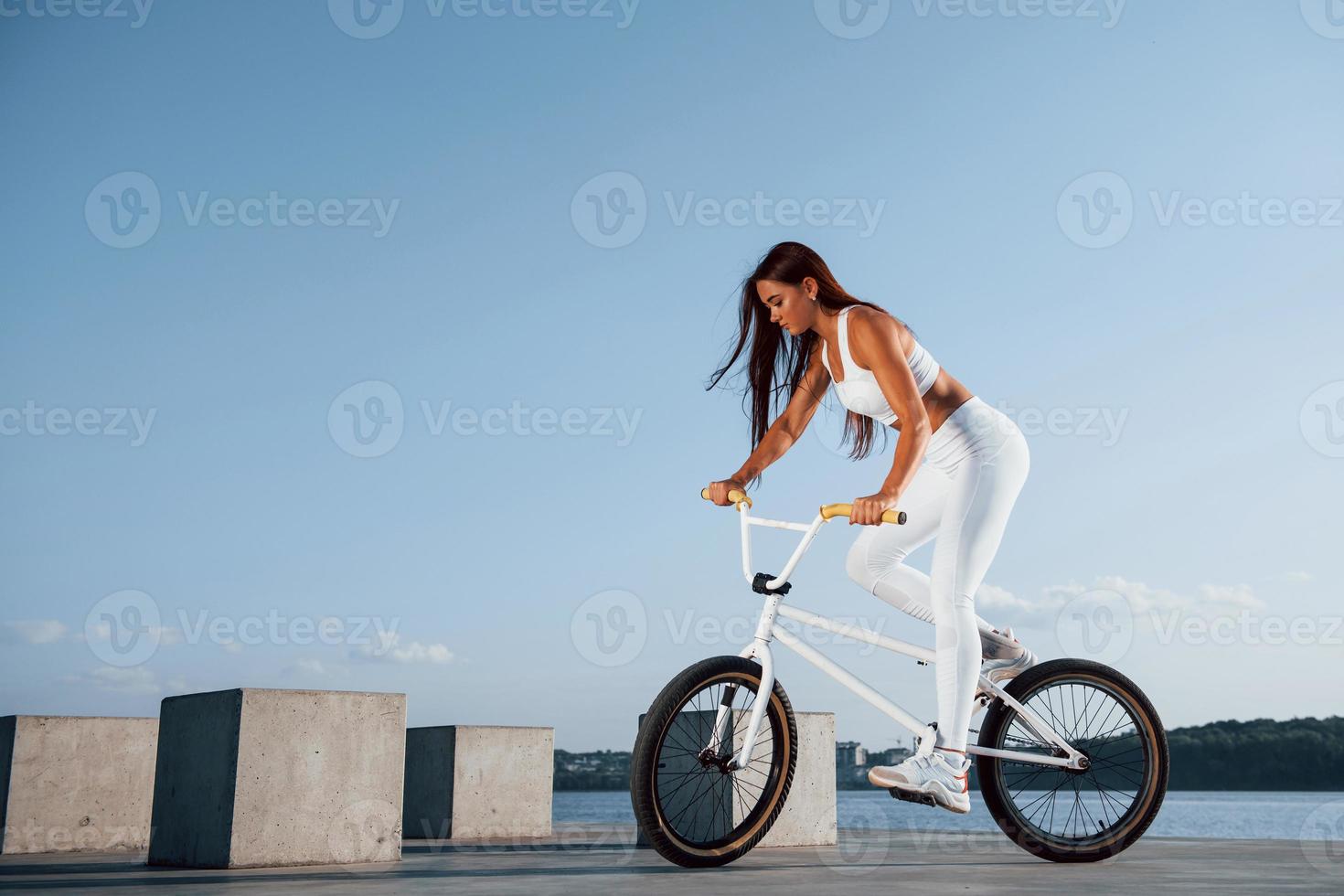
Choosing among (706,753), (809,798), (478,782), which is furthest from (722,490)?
(478,782)

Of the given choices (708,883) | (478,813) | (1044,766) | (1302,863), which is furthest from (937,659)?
(478,813)

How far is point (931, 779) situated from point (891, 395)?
177 centimetres

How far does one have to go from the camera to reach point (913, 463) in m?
5.25

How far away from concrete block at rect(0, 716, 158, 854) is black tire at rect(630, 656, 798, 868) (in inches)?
218

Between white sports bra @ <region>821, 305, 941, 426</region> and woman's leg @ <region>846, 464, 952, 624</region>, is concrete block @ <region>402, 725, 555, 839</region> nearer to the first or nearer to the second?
woman's leg @ <region>846, 464, 952, 624</region>

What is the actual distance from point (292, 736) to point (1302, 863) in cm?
542

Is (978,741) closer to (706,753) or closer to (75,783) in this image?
(706,753)

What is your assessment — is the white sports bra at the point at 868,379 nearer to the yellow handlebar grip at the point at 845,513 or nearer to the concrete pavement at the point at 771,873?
the yellow handlebar grip at the point at 845,513

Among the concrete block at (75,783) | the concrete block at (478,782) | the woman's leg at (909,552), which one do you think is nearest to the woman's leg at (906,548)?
the woman's leg at (909,552)

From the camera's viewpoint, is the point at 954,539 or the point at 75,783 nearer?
the point at 954,539

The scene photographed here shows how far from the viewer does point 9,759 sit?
884 cm

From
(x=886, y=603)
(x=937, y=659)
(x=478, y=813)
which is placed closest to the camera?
(x=937, y=659)

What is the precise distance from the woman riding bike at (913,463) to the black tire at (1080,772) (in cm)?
22

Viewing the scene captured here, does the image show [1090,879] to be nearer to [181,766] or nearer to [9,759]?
[181,766]
